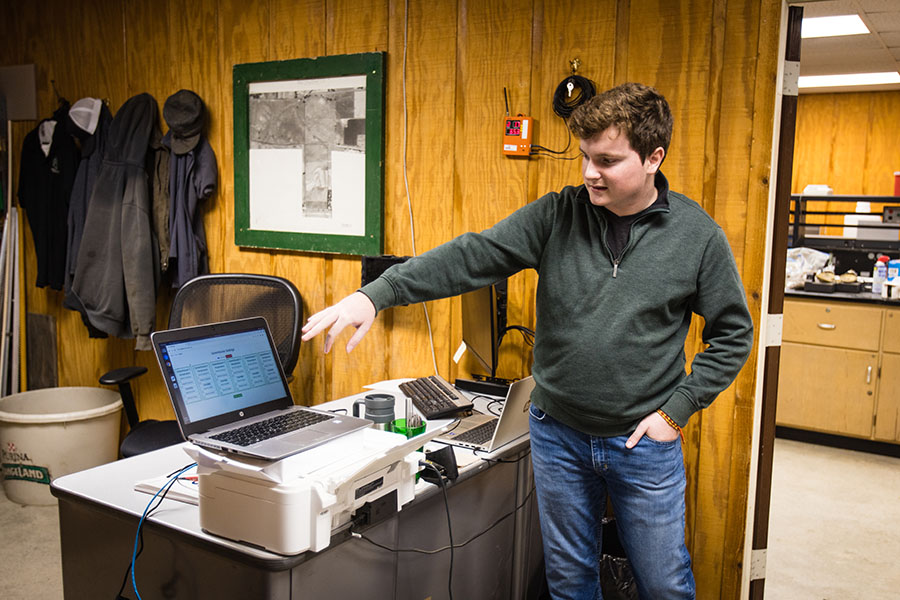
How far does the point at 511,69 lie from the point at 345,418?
4.85 ft

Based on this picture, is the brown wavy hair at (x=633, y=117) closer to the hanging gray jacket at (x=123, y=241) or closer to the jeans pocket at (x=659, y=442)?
the jeans pocket at (x=659, y=442)

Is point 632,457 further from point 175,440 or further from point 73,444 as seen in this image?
point 73,444

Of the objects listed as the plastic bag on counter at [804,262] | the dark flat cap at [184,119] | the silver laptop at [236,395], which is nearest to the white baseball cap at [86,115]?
the dark flat cap at [184,119]

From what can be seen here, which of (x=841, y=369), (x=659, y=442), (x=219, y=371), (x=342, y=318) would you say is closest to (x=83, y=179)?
(x=219, y=371)

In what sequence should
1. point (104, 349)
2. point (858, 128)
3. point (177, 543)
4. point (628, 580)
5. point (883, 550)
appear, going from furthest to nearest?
point (858, 128), point (104, 349), point (883, 550), point (628, 580), point (177, 543)

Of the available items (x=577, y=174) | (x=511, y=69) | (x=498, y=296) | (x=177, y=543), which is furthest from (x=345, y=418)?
(x=511, y=69)

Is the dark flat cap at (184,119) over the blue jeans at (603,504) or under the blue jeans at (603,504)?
over

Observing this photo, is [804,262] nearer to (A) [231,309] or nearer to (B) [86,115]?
(A) [231,309]

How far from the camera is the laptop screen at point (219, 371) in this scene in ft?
5.09

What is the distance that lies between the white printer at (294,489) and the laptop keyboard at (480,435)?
2.01 feet

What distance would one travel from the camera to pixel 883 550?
312 centimetres

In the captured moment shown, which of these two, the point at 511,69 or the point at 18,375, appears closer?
the point at 511,69

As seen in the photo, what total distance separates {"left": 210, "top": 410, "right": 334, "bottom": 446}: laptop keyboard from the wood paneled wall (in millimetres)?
1133

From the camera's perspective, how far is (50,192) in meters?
3.54
